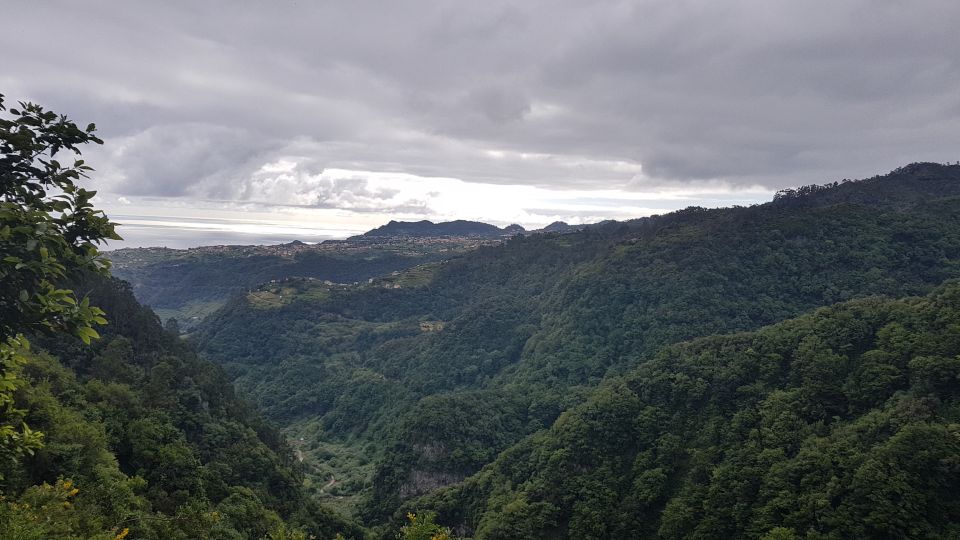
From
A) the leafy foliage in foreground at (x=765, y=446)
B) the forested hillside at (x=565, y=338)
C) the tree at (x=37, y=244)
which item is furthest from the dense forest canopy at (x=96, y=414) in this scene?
the forested hillside at (x=565, y=338)

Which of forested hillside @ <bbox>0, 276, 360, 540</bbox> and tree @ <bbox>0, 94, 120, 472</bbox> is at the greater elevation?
tree @ <bbox>0, 94, 120, 472</bbox>

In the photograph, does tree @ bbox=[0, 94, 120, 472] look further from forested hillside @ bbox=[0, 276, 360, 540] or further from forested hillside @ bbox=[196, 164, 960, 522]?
forested hillside @ bbox=[196, 164, 960, 522]

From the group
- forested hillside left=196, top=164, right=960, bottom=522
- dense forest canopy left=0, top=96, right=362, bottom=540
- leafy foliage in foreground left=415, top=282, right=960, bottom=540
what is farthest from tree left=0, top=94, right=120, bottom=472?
forested hillside left=196, top=164, right=960, bottom=522

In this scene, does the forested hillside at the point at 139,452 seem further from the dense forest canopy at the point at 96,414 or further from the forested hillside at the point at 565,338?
the forested hillside at the point at 565,338

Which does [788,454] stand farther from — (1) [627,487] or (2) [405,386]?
(2) [405,386]

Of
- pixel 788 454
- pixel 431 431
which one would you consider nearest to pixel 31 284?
pixel 788 454
